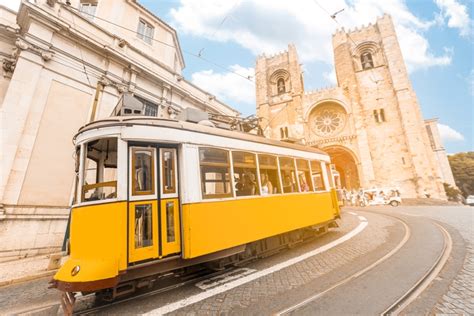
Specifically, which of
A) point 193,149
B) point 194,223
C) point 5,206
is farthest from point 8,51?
point 194,223

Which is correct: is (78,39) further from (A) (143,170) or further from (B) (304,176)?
(B) (304,176)

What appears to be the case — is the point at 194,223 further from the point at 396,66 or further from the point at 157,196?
the point at 396,66

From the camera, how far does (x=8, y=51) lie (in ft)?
27.1

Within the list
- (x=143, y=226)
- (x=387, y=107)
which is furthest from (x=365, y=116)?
(x=143, y=226)

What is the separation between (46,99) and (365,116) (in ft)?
97.6

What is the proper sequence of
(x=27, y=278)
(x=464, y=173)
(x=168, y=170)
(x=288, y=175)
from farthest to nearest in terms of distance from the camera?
1. (x=464, y=173)
2. (x=288, y=175)
3. (x=27, y=278)
4. (x=168, y=170)

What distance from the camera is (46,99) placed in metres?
7.39

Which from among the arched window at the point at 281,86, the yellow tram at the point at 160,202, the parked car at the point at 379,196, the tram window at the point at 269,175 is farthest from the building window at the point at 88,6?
the arched window at the point at 281,86

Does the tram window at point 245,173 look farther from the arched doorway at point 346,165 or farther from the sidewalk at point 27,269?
the arched doorway at point 346,165

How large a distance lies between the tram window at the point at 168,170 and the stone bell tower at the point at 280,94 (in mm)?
25014

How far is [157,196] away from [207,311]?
187 cm

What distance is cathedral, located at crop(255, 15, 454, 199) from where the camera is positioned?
21.9 m

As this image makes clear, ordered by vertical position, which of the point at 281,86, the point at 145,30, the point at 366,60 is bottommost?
the point at 145,30

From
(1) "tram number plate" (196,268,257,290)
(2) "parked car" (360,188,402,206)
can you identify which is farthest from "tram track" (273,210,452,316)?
(2) "parked car" (360,188,402,206)
